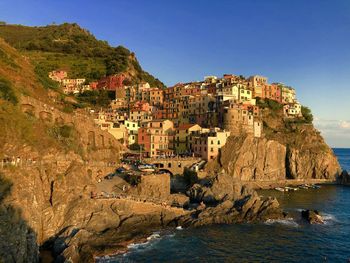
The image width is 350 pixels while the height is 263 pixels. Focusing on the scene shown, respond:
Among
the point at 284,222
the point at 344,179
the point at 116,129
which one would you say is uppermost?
the point at 116,129

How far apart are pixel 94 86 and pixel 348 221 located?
106 meters

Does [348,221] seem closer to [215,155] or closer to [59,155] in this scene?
[215,155]

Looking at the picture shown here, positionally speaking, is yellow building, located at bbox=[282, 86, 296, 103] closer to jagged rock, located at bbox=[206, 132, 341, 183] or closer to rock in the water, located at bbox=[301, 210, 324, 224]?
jagged rock, located at bbox=[206, 132, 341, 183]

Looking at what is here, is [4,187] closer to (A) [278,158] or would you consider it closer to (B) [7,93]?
(B) [7,93]

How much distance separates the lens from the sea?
130 ft

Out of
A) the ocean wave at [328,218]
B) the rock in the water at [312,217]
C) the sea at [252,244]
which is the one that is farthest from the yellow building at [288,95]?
the sea at [252,244]

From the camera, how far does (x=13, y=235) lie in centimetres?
3077

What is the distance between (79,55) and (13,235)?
15097 centimetres

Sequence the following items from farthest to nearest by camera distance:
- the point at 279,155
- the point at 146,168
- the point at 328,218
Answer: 1. the point at 279,155
2. the point at 146,168
3. the point at 328,218

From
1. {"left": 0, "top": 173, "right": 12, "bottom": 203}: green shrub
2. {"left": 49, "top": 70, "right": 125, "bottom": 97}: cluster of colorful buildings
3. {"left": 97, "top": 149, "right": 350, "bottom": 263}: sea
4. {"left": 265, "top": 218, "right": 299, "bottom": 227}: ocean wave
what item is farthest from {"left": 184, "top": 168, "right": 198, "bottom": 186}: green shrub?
{"left": 49, "top": 70, "right": 125, "bottom": 97}: cluster of colorful buildings

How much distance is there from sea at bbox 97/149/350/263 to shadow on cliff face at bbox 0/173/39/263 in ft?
24.8

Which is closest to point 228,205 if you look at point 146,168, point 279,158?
point 146,168

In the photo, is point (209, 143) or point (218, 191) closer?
point (218, 191)

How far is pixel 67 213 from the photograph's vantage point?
140 feet
